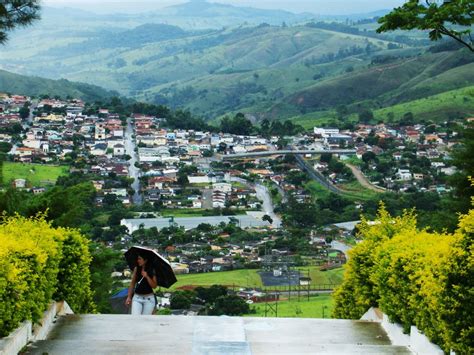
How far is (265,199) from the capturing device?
54.5m

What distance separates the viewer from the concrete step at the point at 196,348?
198 inches

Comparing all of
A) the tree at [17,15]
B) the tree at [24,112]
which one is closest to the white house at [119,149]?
the tree at [24,112]

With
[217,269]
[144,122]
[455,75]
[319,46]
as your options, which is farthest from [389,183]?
[319,46]

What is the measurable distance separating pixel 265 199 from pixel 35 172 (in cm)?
1416

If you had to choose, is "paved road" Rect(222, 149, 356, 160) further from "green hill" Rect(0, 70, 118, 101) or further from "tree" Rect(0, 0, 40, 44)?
"tree" Rect(0, 0, 40, 44)

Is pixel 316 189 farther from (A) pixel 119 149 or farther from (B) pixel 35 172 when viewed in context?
(A) pixel 119 149

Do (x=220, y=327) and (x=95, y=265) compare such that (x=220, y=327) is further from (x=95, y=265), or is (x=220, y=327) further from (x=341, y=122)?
(x=341, y=122)

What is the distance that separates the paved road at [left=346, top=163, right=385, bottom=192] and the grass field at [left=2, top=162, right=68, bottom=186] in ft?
63.5

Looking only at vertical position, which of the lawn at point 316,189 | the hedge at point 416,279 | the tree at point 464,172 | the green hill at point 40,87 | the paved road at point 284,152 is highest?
the hedge at point 416,279

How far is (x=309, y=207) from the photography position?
48.3 metres

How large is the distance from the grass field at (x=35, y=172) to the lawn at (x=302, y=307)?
79.4ft

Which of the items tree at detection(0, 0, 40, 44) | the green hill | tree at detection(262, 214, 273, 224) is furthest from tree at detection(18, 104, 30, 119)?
tree at detection(0, 0, 40, 44)

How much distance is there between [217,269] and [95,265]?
24.8 m

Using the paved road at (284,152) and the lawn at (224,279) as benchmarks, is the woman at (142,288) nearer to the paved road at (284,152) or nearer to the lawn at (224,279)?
the lawn at (224,279)
